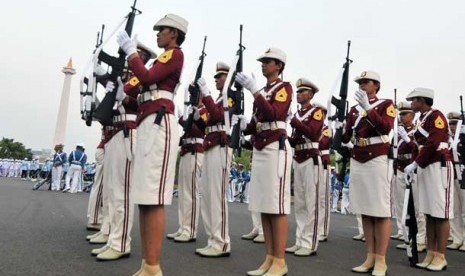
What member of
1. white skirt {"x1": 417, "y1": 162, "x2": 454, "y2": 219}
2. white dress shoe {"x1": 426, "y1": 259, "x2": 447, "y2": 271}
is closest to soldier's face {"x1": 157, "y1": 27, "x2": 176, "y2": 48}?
white skirt {"x1": 417, "y1": 162, "x2": 454, "y2": 219}

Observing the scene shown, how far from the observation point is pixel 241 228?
362 inches

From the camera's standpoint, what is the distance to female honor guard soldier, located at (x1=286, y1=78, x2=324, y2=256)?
6340 millimetres

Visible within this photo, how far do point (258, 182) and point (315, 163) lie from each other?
6.77 feet

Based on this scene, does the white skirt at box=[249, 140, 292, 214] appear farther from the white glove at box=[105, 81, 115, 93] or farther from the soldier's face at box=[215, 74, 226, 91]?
the soldier's face at box=[215, 74, 226, 91]

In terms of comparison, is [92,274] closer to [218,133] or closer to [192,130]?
[218,133]

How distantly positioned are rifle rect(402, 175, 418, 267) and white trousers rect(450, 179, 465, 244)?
113 inches

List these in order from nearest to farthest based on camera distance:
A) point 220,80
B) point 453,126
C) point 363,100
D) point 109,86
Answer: point 109,86 < point 363,100 < point 220,80 < point 453,126

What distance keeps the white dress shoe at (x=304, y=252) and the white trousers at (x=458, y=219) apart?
146 inches

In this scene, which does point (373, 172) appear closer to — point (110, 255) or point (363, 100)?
point (363, 100)

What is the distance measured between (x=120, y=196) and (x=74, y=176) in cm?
1552

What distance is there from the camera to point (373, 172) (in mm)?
5160

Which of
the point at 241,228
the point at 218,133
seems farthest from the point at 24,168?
the point at 218,133

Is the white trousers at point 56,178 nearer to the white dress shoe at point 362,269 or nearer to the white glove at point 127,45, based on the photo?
the white dress shoe at point 362,269

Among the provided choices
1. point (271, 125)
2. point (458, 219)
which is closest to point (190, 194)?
point (271, 125)
